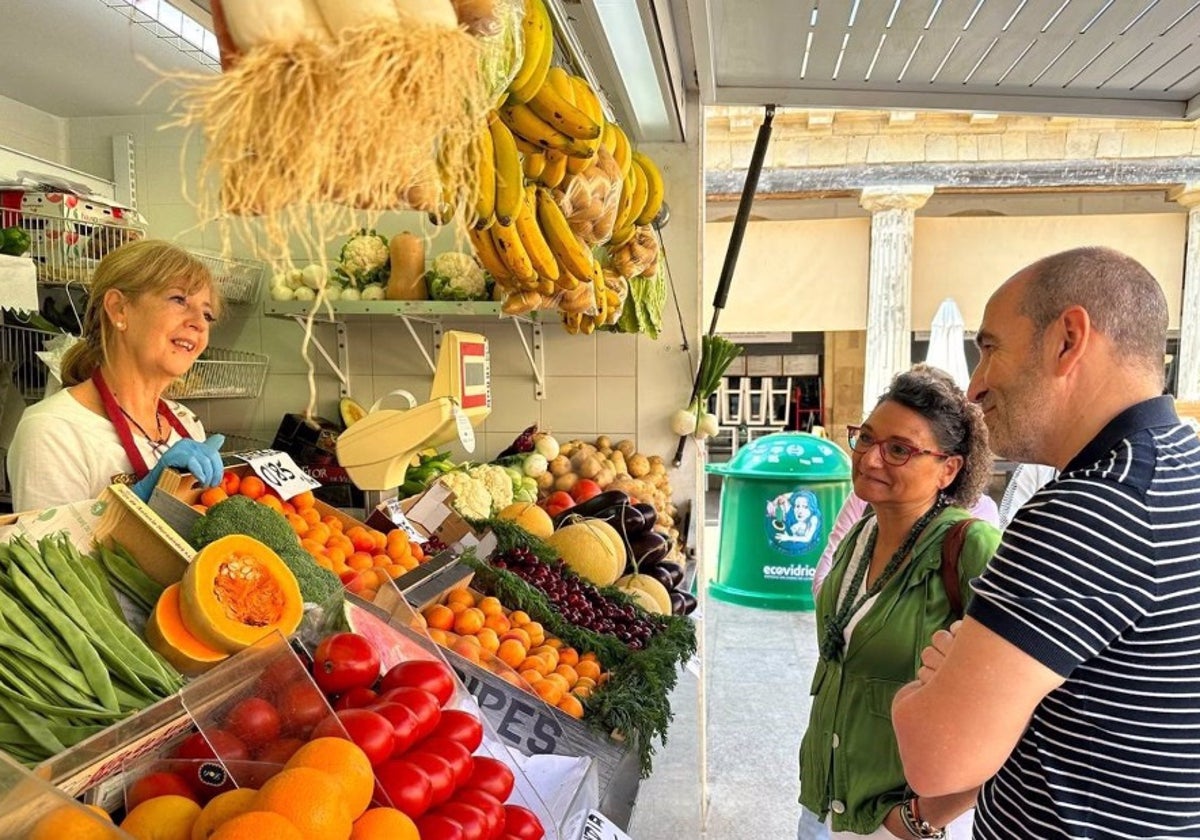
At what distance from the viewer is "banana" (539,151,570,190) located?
63.9 inches

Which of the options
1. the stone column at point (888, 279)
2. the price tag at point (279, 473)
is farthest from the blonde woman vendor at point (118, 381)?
the stone column at point (888, 279)

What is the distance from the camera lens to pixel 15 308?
305 centimetres

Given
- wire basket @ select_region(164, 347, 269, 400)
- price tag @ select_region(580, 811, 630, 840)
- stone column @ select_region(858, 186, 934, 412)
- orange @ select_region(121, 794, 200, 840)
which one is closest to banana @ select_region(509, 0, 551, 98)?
orange @ select_region(121, 794, 200, 840)

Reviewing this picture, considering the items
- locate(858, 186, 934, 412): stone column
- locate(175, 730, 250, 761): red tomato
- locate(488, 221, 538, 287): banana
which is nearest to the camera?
locate(175, 730, 250, 761): red tomato

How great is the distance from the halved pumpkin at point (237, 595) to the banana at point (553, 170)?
916 millimetres

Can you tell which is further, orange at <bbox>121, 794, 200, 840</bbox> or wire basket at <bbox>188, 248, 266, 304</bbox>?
wire basket at <bbox>188, 248, 266, 304</bbox>

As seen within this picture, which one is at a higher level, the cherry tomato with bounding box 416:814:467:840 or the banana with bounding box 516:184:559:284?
the banana with bounding box 516:184:559:284

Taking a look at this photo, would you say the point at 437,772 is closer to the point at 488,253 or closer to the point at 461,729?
the point at 461,729

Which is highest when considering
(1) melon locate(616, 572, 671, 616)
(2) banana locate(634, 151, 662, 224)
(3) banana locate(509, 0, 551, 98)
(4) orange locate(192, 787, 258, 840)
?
(2) banana locate(634, 151, 662, 224)

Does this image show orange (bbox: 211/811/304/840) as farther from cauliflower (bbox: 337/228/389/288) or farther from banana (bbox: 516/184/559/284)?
cauliflower (bbox: 337/228/389/288)

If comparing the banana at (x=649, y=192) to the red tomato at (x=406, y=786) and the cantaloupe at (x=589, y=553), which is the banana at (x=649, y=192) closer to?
the cantaloupe at (x=589, y=553)

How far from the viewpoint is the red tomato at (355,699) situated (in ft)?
3.90

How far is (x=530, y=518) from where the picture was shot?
281cm

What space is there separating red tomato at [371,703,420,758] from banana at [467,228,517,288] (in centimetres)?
87
